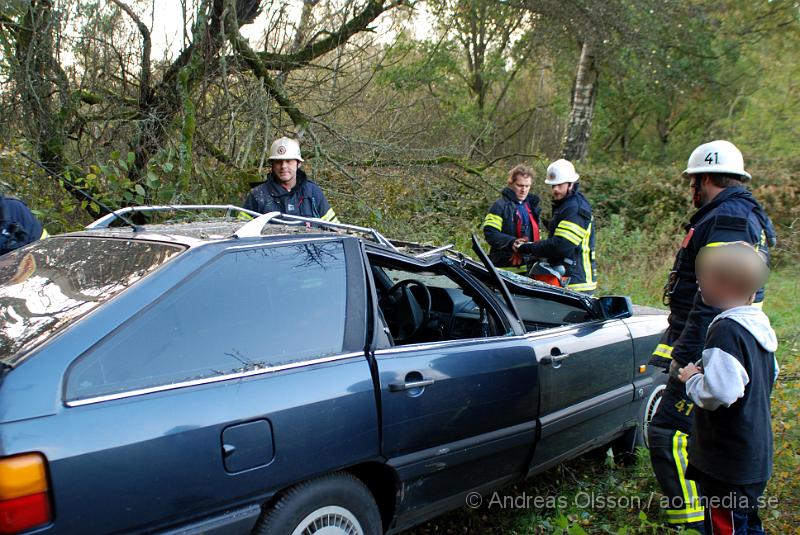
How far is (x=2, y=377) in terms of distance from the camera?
1.67 meters

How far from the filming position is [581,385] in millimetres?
3354

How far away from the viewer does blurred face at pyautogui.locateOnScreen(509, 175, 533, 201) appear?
5477 millimetres

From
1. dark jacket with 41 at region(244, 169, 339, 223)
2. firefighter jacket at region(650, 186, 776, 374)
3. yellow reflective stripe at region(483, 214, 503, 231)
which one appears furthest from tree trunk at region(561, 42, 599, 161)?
→ firefighter jacket at region(650, 186, 776, 374)

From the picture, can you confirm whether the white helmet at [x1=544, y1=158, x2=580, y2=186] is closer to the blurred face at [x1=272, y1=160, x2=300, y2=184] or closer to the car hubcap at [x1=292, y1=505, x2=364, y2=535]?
the blurred face at [x1=272, y1=160, x2=300, y2=184]

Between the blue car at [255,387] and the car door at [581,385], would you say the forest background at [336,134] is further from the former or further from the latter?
the blue car at [255,387]

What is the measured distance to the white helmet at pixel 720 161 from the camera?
3045mm

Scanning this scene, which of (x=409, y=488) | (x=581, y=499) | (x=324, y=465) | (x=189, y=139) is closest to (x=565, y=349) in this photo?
(x=581, y=499)

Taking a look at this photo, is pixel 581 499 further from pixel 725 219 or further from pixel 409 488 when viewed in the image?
pixel 725 219

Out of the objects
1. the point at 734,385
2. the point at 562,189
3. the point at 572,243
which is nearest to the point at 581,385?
the point at 734,385

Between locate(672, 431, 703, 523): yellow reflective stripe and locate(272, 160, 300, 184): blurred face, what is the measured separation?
3437 millimetres

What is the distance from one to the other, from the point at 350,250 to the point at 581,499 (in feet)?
Answer: 6.40

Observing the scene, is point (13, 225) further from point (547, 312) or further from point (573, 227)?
point (573, 227)

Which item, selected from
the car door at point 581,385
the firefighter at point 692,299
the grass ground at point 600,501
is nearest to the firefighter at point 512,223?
the car door at point 581,385

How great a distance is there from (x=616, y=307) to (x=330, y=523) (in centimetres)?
234
